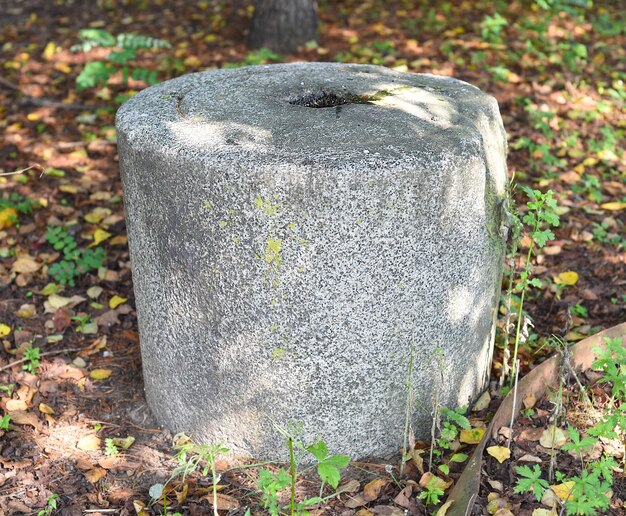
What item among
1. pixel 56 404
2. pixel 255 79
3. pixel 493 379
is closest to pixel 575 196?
pixel 493 379

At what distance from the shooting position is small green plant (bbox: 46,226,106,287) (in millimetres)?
3266

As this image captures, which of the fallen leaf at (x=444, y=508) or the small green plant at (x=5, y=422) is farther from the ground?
the fallen leaf at (x=444, y=508)

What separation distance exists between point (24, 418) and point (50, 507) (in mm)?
430

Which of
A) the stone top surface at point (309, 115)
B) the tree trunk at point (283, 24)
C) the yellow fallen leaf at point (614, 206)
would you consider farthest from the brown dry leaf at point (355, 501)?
the tree trunk at point (283, 24)

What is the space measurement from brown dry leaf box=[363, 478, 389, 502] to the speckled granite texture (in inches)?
3.3

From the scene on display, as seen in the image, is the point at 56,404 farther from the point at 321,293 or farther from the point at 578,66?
the point at 578,66

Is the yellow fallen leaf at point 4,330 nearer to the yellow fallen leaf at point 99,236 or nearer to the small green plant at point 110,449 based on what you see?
the yellow fallen leaf at point 99,236

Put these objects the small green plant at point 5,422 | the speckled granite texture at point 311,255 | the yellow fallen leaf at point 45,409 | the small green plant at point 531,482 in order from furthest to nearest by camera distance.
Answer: the yellow fallen leaf at point 45,409 < the small green plant at point 5,422 < the small green plant at point 531,482 < the speckled granite texture at point 311,255

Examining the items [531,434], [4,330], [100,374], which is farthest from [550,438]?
[4,330]

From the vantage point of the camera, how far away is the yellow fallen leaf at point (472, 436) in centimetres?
238

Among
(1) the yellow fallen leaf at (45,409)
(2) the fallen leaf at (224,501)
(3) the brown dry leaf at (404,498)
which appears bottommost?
(1) the yellow fallen leaf at (45,409)

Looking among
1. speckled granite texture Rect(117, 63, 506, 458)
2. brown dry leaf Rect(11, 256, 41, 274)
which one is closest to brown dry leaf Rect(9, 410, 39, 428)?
speckled granite texture Rect(117, 63, 506, 458)

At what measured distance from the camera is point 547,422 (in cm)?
241

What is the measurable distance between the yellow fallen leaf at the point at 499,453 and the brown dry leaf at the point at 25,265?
2135mm
